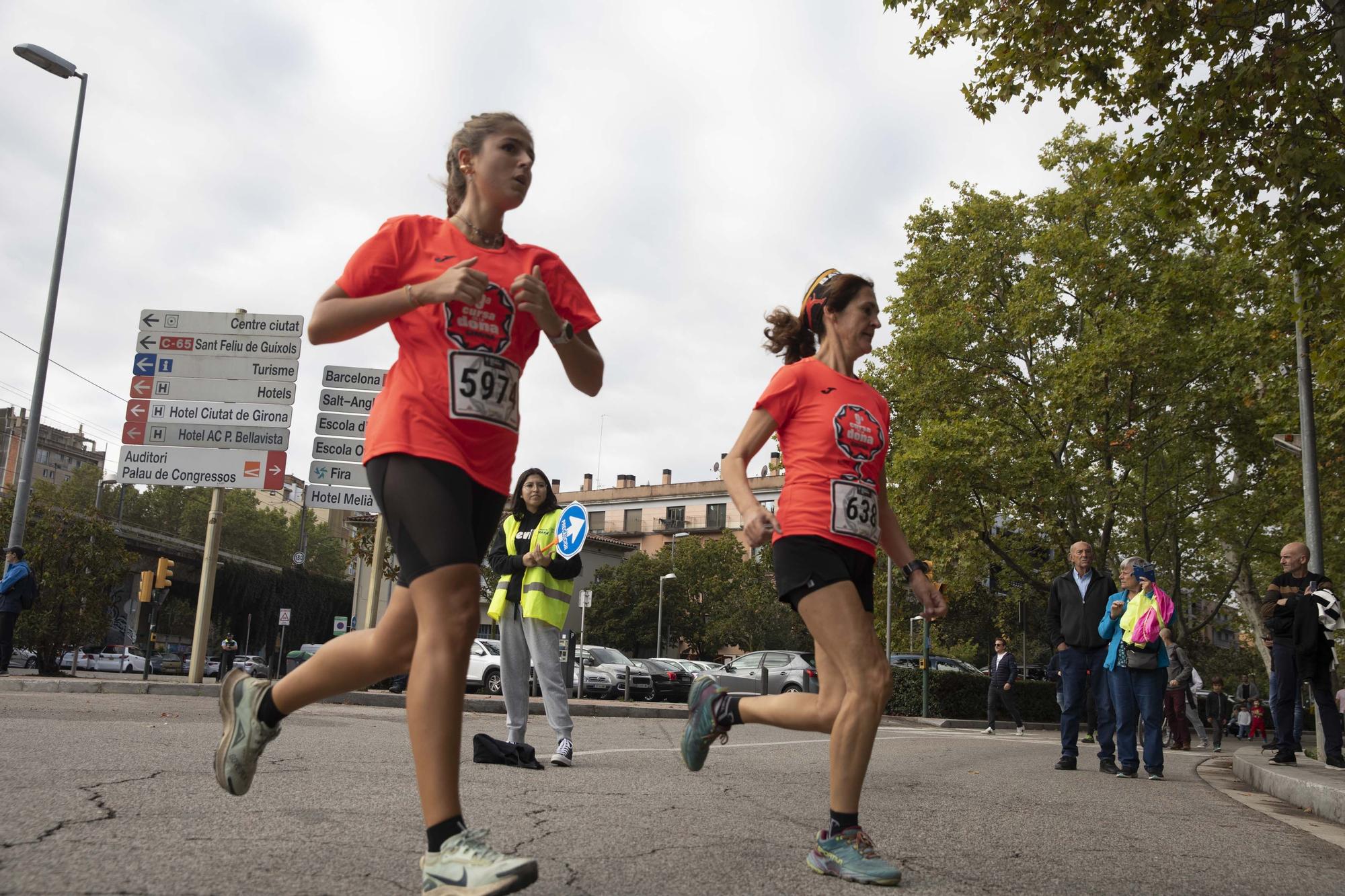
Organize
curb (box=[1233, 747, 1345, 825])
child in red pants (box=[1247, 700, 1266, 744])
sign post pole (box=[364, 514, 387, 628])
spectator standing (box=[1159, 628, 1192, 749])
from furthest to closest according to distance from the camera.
Answer: child in red pants (box=[1247, 700, 1266, 744]) → sign post pole (box=[364, 514, 387, 628]) → spectator standing (box=[1159, 628, 1192, 749]) → curb (box=[1233, 747, 1345, 825])

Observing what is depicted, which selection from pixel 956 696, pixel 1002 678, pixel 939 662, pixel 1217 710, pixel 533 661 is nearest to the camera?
pixel 533 661

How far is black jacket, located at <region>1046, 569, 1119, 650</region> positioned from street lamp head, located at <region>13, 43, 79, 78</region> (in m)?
20.0

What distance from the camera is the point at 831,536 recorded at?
3777 mm

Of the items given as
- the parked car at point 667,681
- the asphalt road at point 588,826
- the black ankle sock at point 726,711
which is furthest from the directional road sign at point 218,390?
the parked car at point 667,681

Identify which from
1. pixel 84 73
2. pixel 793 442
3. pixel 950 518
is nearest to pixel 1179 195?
pixel 793 442

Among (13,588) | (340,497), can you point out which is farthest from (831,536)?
(340,497)

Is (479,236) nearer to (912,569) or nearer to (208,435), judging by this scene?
(912,569)

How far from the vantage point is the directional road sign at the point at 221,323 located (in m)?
17.0

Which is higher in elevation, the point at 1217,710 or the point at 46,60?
the point at 46,60

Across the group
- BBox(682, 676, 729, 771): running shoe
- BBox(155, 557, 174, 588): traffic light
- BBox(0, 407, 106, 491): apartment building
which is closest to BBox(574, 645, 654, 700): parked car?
BBox(155, 557, 174, 588): traffic light

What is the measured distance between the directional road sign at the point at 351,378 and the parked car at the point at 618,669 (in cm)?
1378

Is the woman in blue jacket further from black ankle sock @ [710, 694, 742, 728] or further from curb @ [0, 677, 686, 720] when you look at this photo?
curb @ [0, 677, 686, 720]

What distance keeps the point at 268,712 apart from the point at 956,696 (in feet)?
80.7

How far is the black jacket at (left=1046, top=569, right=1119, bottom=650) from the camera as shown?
366 inches
